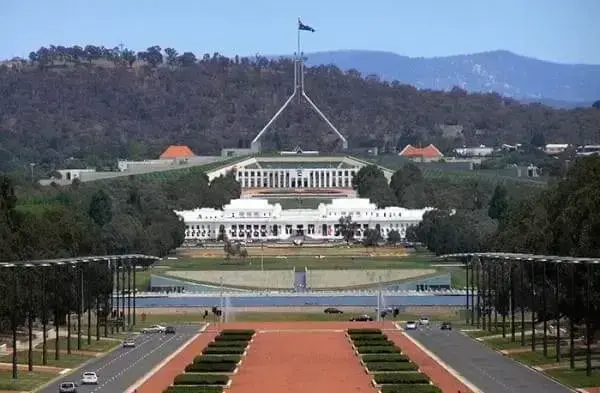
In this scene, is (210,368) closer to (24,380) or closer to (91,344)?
(24,380)

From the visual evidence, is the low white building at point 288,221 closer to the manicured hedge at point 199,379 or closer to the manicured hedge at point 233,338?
the manicured hedge at point 233,338

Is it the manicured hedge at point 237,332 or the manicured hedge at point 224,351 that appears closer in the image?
the manicured hedge at point 224,351

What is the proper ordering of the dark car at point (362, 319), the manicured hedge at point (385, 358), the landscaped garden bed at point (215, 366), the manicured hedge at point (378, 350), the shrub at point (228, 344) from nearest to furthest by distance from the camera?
the landscaped garden bed at point (215, 366)
the manicured hedge at point (385, 358)
the manicured hedge at point (378, 350)
the shrub at point (228, 344)
the dark car at point (362, 319)

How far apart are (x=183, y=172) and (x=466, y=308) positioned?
3636 inches

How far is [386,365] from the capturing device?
52438mm

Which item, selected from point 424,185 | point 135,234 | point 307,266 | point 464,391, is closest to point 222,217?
point 424,185

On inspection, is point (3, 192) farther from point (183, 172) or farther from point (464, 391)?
point (183, 172)

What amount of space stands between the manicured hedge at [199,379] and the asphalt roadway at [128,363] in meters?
1.23

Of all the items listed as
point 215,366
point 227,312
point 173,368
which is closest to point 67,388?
point 215,366

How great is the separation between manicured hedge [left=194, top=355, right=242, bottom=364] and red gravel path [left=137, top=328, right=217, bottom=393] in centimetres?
39

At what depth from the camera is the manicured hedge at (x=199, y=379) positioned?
47.9 metres

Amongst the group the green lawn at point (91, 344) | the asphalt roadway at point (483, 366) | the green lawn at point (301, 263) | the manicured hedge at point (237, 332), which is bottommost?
the green lawn at point (91, 344)

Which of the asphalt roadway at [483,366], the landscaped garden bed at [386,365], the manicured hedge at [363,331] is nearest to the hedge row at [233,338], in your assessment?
the landscaped garden bed at [386,365]

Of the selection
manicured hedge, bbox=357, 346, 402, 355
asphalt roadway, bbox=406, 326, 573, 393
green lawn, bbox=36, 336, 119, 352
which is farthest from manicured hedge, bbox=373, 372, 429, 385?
green lawn, bbox=36, 336, 119, 352
